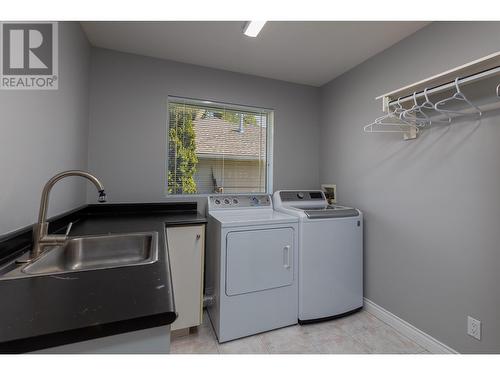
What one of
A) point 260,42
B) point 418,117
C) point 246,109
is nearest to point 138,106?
point 246,109

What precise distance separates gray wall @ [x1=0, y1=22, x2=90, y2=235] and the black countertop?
28 centimetres

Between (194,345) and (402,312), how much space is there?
1724mm

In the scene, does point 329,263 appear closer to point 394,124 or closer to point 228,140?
point 394,124

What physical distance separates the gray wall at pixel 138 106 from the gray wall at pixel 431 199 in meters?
1.29

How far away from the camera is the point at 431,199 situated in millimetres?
1758

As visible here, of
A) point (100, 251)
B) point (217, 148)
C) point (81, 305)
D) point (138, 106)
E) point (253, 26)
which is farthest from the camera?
point (217, 148)

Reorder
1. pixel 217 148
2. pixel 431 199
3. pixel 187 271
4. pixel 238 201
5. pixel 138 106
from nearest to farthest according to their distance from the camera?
pixel 431 199 → pixel 187 271 → pixel 138 106 → pixel 238 201 → pixel 217 148

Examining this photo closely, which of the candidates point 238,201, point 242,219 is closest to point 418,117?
point 242,219

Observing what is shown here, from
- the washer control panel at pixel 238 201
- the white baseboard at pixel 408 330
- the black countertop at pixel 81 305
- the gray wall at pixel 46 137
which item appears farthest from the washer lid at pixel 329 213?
the gray wall at pixel 46 137

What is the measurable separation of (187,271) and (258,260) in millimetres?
575

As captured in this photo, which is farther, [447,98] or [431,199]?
[431,199]

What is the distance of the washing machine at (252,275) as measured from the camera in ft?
5.95

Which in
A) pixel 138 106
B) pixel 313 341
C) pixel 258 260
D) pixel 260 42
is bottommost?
pixel 313 341

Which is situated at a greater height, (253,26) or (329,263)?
(253,26)
